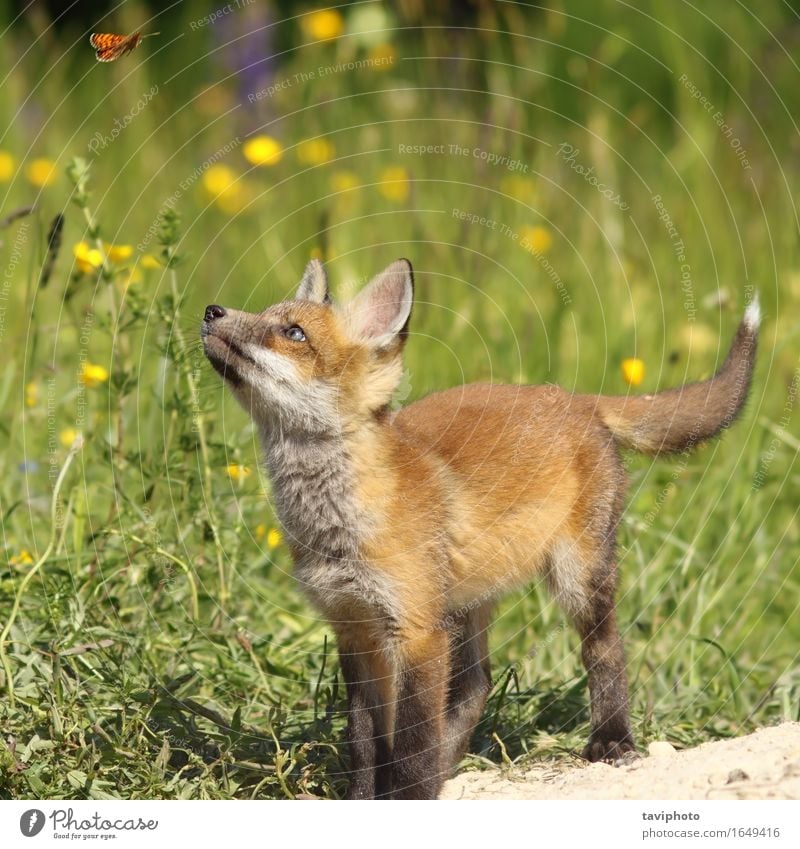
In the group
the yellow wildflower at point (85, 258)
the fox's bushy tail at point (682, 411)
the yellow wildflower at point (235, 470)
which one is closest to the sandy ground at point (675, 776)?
the fox's bushy tail at point (682, 411)

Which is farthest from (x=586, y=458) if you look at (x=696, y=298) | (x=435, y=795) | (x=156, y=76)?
(x=156, y=76)

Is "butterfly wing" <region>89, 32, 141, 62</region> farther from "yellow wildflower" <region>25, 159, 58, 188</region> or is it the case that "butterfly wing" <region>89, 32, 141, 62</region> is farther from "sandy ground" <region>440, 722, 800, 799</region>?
"yellow wildflower" <region>25, 159, 58, 188</region>

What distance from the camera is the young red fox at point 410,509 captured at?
163 inches

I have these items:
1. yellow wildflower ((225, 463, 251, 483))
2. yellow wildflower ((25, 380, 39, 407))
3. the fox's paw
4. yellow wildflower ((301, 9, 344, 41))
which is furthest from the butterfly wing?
yellow wildflower ((301, 9, 344, 41))

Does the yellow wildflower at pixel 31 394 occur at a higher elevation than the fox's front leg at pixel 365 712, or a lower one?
higher

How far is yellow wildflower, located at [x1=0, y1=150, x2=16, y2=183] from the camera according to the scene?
7.84 metres

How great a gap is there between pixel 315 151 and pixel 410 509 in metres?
3.47

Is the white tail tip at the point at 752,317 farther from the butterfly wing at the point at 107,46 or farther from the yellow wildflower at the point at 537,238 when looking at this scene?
the butterfly wing at the point at 107,46

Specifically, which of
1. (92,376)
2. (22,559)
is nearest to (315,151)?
(92,376)

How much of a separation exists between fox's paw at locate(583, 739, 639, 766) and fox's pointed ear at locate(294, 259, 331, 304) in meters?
2.02

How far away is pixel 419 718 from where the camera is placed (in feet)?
13.4

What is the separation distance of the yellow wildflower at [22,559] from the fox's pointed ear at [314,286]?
1638 millimetres

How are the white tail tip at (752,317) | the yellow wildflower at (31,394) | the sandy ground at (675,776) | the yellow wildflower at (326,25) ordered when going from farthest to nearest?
the yellow wildflower at (326,25) → the yellow wildflower at (31,394) → the white tail tip at (752,317) → the sandy ground at (675,776)

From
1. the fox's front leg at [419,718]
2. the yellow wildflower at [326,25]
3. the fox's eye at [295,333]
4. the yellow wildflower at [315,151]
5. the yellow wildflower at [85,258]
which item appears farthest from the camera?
the yellow wildflower at [326,25]
